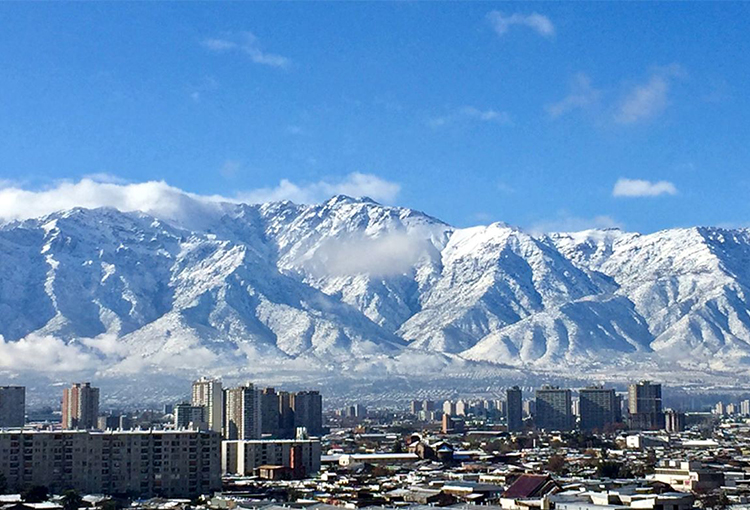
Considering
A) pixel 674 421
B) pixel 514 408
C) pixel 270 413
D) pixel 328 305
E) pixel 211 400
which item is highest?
pixel 328 305

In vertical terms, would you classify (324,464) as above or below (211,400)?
below

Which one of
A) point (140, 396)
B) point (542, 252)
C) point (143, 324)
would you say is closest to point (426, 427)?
point (140, 396)

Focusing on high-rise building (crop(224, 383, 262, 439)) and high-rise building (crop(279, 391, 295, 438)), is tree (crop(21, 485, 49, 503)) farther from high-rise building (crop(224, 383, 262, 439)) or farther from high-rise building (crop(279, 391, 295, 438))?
high-rise building (crop(279, 391, 295, 438))

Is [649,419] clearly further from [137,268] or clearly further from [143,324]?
[137,268]

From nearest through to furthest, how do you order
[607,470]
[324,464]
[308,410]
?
[607,470], [324,464], [308,410]

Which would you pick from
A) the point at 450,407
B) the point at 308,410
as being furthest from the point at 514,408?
the point at 450,407

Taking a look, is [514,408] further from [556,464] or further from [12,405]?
[556,464]
